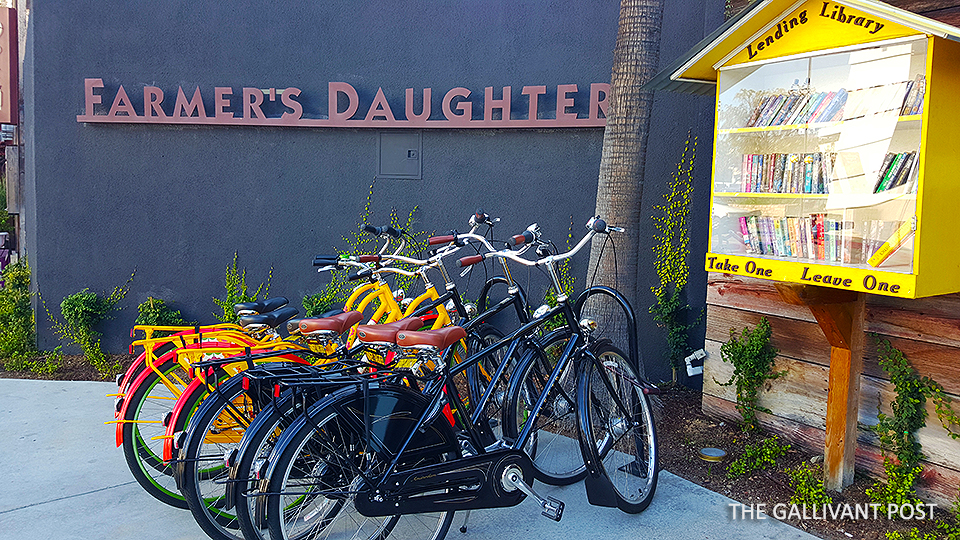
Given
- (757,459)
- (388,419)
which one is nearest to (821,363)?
(757,459)

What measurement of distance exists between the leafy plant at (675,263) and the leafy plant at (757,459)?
1268 millimetres

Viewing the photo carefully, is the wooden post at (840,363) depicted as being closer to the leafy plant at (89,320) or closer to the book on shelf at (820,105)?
the book on shelf at (820,105)

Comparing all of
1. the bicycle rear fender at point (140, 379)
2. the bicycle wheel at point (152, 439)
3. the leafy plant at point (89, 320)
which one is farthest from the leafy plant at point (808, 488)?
the leafy plant at point (89, 320)

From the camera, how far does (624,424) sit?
348 cm

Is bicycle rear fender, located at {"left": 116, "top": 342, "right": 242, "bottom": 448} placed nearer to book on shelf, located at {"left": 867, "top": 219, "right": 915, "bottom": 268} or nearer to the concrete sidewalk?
the concrete sidewalk

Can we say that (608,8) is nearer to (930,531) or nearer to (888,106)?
(888,106)

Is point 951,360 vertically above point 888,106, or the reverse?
point 888,106

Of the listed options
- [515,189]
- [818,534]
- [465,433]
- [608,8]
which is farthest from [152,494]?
[608,8]

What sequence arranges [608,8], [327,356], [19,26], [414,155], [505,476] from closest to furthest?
[505,476], [327,356], [608,8], [414,155], [19,26]

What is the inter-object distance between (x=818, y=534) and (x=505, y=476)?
A: 4.82ft

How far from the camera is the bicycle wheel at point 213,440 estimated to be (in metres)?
2.83

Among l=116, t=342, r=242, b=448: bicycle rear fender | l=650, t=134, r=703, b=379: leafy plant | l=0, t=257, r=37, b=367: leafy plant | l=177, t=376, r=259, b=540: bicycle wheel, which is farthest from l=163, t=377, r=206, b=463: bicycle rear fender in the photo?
l=0, t=257, r=37, b=367: leafy plant

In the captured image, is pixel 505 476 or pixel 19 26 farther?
pixel 19 26

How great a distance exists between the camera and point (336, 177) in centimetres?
595
